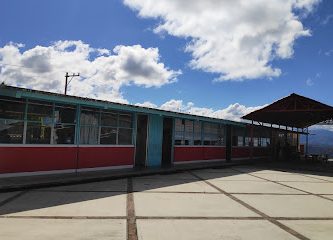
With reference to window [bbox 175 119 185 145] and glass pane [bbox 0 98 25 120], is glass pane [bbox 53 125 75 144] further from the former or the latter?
window [bbox 175 119 185 145]

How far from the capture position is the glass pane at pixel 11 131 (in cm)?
1212

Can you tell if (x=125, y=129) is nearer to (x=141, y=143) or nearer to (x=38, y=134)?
(x=141, y=143)

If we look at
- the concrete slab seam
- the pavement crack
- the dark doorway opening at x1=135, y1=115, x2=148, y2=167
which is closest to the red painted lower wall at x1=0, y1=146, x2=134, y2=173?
the dark doorway opening at x1=135, y1=115, x2=148, y2=167

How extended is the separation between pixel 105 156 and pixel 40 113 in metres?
3.63

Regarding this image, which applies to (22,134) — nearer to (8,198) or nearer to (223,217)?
(8,198)

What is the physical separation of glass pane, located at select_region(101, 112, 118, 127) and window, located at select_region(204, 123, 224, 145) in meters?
8.60

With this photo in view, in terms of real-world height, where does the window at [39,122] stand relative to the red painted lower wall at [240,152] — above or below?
above

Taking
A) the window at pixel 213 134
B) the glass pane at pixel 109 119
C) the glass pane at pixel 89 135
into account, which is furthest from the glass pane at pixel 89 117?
the window at pixel 213 134

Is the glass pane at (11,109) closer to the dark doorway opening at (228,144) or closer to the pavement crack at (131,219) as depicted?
the pavement crack at (131,219)

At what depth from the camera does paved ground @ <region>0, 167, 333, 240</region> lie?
7.32 meters

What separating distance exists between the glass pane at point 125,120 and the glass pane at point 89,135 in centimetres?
147

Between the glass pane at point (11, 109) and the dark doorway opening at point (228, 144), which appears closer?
the glass pane at point (11, 109)

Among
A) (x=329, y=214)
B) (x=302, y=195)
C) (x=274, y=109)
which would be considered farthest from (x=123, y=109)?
(x=274, y=109)

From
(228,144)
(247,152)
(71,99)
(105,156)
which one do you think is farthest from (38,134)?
(247,152)
